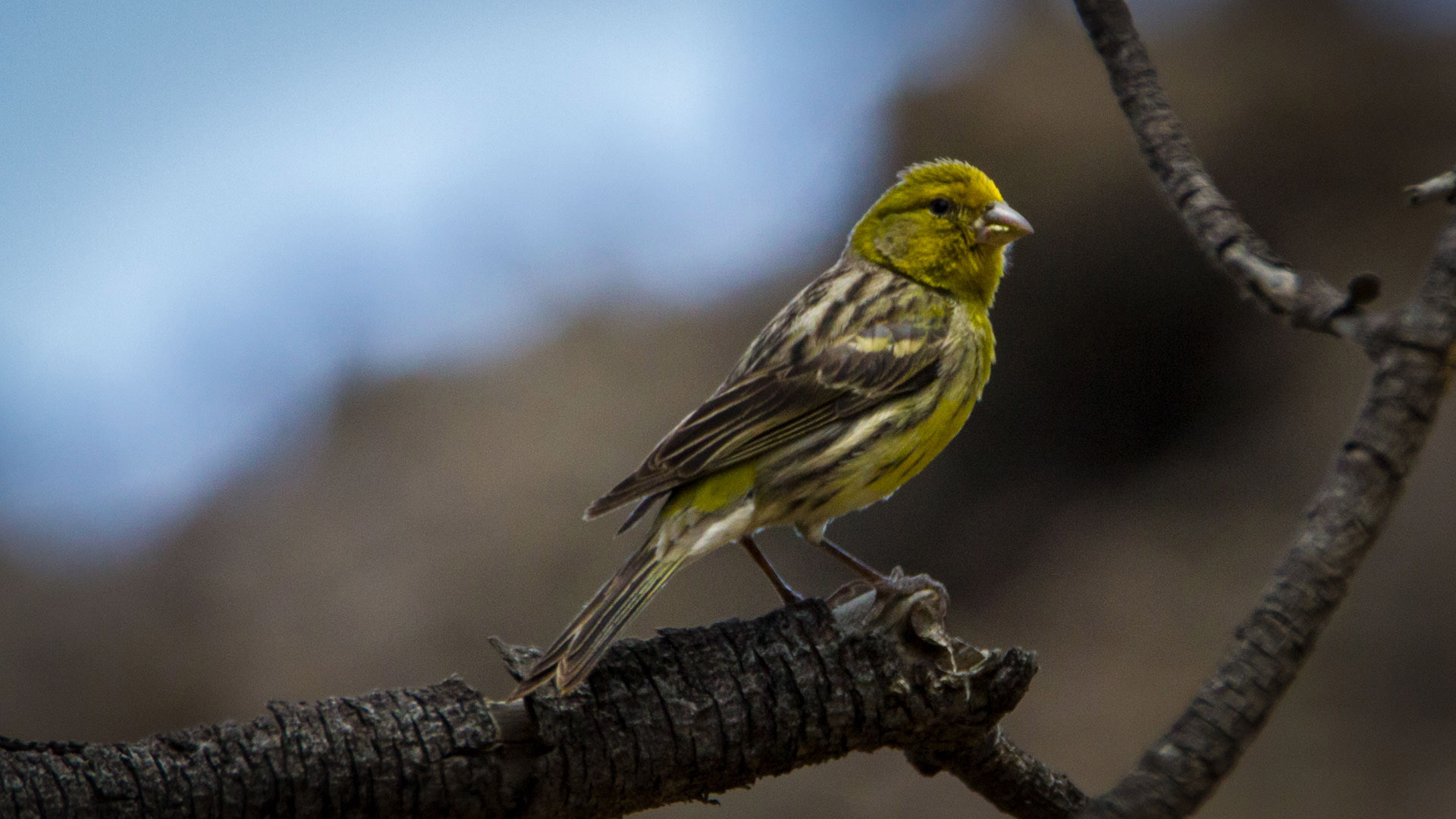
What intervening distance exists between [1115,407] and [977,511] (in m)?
1.25

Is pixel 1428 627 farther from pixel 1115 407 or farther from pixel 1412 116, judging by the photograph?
pixel 1412 116

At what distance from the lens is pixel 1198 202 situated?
2.35 meters

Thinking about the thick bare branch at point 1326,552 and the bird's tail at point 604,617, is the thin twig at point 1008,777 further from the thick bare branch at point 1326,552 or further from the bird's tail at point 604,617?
the thick bare branch at point 1326,552

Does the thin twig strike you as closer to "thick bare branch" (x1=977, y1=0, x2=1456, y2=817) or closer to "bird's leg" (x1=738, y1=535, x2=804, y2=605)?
"bird's leg" (x1=738, y1=535, x2=804, y2=605)

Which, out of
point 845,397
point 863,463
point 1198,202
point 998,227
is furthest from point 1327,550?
point 998,227

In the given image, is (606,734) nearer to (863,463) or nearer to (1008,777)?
(1008,777)

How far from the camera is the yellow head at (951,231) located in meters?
4.76

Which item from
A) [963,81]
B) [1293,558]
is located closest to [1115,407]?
[963,81]

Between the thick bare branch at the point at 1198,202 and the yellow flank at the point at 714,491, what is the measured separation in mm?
1848

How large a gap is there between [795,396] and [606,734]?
161 centimetres

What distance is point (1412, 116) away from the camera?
9.29m

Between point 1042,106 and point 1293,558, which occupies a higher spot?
point 1042,106

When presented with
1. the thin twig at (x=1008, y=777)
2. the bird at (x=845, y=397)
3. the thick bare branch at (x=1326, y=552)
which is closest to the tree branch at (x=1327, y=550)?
the thick bare branch at (x=1326, y=552)

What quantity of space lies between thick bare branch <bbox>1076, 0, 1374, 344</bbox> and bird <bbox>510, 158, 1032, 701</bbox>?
141cm
